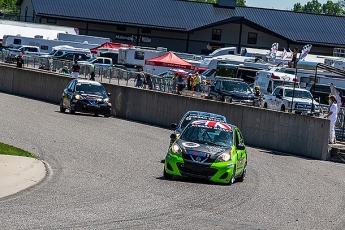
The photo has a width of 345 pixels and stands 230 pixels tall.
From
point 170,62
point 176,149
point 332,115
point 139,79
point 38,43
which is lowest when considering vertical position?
point 176,149

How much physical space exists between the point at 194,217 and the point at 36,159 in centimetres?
742

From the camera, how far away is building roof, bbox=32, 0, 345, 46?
94375mm

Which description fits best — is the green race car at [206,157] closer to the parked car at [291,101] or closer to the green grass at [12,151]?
the green grass at [12,151]

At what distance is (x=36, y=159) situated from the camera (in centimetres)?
2002

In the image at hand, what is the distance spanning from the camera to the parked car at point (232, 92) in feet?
129

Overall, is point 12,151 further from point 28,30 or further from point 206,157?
point 28,30

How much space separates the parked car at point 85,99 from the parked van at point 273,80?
10.7 meters

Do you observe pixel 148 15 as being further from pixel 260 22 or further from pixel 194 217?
pixel 194 217

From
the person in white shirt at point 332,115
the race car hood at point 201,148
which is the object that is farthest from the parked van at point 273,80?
the race car hood at point 201,148

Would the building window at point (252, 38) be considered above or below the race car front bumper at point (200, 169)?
above

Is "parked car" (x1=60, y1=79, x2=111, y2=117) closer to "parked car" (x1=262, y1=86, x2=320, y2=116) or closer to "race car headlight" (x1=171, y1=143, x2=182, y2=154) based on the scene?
"parked car" (x1=262, y1=86, x2=320, y2=116)

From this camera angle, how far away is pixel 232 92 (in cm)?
3991

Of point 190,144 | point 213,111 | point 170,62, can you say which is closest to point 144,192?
point 190,144

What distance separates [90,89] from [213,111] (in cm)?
628
